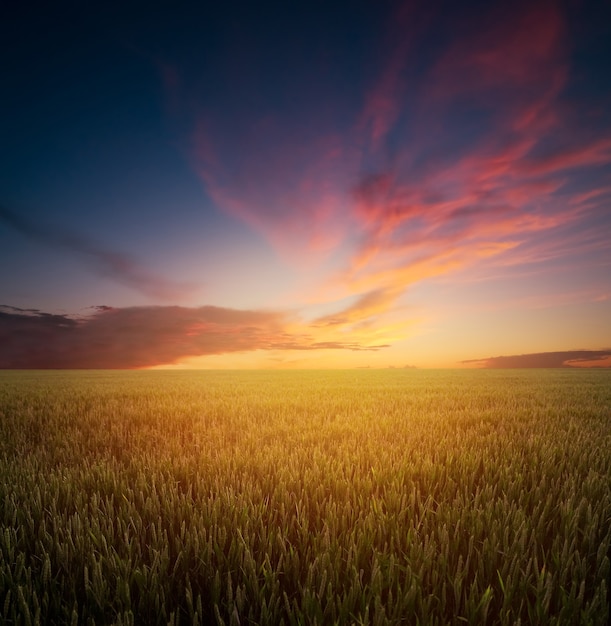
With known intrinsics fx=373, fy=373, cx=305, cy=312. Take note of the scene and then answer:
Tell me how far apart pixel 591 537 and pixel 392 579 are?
1374 mm

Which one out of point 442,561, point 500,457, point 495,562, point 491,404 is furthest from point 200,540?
point 491,404

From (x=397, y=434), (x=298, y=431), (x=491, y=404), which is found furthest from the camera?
(x=491, y=404)

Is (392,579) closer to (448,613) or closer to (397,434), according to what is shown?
(448,613)

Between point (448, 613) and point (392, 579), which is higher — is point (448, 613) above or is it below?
below

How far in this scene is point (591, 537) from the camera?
2.30m

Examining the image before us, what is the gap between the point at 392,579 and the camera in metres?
1.90

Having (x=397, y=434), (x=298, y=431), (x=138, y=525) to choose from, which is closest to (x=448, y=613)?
(x=138, y=525)

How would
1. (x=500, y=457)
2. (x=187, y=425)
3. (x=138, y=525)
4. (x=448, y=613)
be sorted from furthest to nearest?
1. (x=187, y=425)
2. (x=500, y=457)
3. (x=138, y=525)
4. (x=448, y=613)

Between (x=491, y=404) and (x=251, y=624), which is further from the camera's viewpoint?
(x=491, y=404)

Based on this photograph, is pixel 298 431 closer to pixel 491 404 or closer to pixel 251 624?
pixel 251 624

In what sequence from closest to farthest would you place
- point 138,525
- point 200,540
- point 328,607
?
point 328,607, point 200,540, point 138,525

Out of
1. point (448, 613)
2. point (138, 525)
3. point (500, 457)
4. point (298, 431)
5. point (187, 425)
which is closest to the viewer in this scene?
point (448, 613)

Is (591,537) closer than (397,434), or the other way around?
(591,537)

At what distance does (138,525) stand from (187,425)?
4568 millimetres
